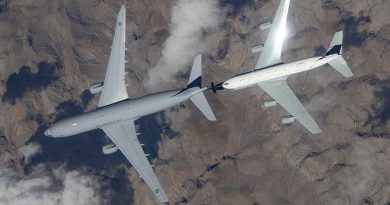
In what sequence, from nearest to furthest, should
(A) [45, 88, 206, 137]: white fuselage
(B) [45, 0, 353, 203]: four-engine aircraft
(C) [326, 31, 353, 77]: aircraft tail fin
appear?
(A) [45, 88, 206, 137]: white fuselage, (B) [45, 0, 353, 203]: four-engine aircraft, (C) [326, 31, 353, 77]: aircraft tail fin

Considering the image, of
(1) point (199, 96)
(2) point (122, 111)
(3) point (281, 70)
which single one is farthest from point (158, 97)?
(3) point (281, 70)

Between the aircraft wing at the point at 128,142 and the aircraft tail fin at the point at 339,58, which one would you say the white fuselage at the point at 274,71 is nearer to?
the aircraft tail fin at the point at 339,58

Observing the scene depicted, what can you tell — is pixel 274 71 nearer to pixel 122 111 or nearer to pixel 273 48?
pixel 273 48

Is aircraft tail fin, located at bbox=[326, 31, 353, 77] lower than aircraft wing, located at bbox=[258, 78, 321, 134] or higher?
higher

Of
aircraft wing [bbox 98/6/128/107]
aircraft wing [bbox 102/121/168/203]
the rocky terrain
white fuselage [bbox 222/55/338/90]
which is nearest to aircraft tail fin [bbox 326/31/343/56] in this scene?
white fuselage [bbox 222/55/338/90]

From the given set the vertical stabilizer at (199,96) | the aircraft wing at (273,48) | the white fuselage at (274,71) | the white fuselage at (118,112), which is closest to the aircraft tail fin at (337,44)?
the white fuselage at (274,71)

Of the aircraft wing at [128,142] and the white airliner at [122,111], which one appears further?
the aircraft wing at [128,142]

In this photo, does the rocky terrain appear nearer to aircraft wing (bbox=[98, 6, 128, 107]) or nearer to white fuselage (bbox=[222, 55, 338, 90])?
white fuselage (bbox=[222, 55, 338, 90])
